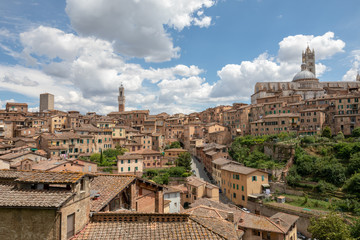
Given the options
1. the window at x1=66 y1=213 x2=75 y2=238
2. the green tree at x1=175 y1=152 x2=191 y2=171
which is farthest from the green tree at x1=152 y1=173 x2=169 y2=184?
the window at x1=66 y1=213 x2=75 y2=238

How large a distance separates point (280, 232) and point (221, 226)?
1876 centimetres

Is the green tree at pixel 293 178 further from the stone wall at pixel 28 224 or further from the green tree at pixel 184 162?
the stone wall at pixel 28 224

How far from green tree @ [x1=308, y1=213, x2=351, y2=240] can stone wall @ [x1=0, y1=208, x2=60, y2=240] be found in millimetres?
28842

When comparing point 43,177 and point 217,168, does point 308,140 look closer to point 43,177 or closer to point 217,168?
point 217,168

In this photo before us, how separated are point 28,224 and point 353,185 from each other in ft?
145

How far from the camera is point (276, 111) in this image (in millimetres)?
71875

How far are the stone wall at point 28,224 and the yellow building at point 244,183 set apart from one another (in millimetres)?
37947

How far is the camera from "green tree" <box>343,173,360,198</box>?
1383 inches

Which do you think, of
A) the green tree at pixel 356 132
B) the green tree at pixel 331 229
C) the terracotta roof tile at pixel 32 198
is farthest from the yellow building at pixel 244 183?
the terracotta roof tile at pixel 32 198

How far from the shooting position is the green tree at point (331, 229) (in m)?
→ 24.9

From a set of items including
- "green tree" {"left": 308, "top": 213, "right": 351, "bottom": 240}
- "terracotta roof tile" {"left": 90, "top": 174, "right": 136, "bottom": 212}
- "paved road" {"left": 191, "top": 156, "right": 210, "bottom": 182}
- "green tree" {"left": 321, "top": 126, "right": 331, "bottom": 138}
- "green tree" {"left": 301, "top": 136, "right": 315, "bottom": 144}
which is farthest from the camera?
"paved road" {"left": 191, "top": 156, "right": 210, "bottom": 182}

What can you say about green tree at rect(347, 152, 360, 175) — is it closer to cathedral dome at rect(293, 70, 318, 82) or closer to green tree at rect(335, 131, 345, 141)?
green tree at rect(335, 131, 345, 141)

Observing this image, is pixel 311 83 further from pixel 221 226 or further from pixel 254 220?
pixel 221 226

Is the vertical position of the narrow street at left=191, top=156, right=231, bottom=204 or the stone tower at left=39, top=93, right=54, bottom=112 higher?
the stone tower at left=39, top=93, right=54, bottom=112
